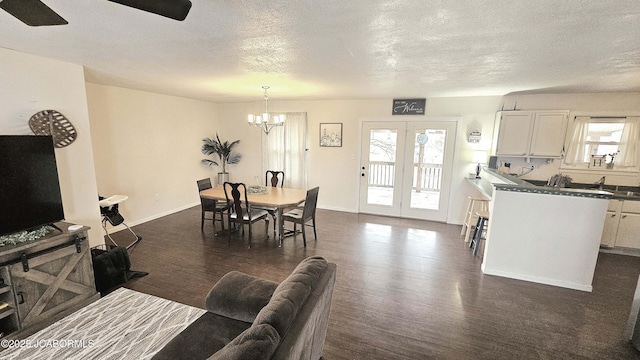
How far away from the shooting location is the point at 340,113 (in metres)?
5.37

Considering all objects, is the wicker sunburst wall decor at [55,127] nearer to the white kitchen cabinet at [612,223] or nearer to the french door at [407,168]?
the french door at [407,168]

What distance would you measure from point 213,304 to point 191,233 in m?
2.83

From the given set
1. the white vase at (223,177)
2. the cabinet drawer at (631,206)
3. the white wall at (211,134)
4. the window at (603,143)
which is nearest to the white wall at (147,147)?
the white wall at (211,134)

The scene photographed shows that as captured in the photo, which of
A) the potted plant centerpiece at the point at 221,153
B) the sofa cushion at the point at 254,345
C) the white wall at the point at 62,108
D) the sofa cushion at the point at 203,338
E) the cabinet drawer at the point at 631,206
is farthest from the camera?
the potted plant centerpiece at the point at 221,153

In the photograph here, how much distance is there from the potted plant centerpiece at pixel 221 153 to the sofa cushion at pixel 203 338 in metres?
4.88

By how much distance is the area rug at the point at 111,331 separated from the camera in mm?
1746

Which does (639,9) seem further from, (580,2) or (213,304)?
(213,304)

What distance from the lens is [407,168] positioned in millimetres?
5129

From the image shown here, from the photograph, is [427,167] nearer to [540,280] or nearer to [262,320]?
[540,280]

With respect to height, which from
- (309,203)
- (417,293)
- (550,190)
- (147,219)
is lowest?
(417,293)

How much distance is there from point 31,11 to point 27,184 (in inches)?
67.0

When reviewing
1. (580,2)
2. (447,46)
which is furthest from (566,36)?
(447,46)

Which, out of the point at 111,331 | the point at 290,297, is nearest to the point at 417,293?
the point at 290,297

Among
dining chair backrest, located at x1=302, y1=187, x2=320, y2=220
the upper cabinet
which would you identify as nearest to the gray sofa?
dining chair backrest, located at x1=302, y1=187, x2=320, y2=220
